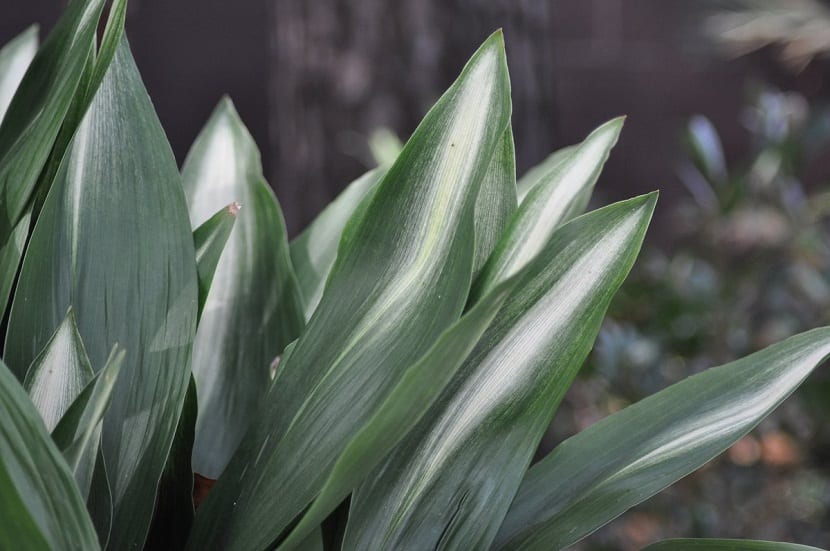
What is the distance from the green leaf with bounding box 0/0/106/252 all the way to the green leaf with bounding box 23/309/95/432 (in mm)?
63

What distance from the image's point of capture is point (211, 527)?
13.2 inches

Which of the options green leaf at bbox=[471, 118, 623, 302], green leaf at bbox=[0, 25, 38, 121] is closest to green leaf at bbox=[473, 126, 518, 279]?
green leaf at bbox=[471, 118, 623, 302]

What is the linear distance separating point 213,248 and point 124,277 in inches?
1.4

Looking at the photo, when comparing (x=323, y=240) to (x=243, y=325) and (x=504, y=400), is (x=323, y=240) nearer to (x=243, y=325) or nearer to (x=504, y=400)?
(x=243, y=325)

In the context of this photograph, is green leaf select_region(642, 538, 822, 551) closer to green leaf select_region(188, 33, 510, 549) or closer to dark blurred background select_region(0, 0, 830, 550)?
green leaf select_region(188, 33, 510, 549)

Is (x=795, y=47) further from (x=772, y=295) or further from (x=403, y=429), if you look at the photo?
(x=403, y=429)

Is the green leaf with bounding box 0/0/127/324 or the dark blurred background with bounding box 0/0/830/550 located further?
the dark blurred background with bounding box 0/0/830/550

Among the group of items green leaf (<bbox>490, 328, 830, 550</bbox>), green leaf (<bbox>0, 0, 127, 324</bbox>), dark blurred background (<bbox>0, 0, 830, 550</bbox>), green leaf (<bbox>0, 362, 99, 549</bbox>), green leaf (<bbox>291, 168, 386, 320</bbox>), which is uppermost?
green leaf (<bbox>0, 0, 127, 324</bbox>)

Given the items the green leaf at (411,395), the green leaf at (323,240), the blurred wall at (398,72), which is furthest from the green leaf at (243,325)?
the blurred wall at (398,72)

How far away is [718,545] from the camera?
335 millimetres

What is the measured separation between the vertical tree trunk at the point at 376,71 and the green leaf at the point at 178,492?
111cm

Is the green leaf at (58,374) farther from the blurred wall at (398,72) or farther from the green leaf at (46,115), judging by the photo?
the blurred wall at (398,72)

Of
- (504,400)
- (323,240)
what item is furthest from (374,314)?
(323,240)

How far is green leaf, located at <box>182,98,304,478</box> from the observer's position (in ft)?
1.39
